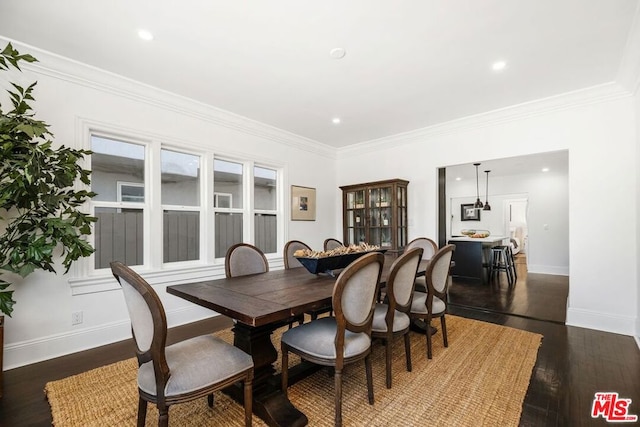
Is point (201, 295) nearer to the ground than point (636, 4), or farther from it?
nearer to the ground

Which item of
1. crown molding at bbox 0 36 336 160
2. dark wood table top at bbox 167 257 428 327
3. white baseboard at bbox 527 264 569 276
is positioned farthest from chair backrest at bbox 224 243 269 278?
white baseboard at bbox 527 264 569 276

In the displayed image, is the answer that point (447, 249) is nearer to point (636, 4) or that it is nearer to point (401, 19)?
point (401, 19)

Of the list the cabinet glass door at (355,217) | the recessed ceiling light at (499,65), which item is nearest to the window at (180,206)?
the cabinet glass door at (355,217)

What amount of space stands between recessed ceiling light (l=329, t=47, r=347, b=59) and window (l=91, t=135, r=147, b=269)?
234 centimetres

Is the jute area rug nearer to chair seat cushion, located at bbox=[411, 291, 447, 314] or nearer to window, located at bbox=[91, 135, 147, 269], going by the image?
chair seat cushion, located at bbox=[411, 291, 447, 314]

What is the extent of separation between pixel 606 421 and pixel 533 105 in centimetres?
331

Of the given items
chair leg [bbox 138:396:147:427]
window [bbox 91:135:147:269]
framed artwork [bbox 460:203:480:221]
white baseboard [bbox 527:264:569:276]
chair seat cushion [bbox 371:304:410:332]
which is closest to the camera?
chair leg [bbox 138:396:147:427]

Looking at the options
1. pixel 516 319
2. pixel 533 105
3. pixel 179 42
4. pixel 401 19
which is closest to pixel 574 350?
pixel 516 319

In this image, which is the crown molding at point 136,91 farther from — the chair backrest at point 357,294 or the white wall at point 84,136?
the chair backrest at point 357,294

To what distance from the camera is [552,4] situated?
2018mm

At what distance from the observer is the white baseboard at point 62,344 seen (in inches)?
97.6

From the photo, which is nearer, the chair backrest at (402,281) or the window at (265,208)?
the chair backrest at (402,281)

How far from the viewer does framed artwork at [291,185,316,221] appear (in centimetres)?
500

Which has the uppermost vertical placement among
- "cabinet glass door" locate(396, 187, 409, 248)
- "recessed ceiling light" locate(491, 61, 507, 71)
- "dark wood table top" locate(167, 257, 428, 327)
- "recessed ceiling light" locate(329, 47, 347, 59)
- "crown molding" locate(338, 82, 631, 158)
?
"recessed ceiling light" locate(329, 47, 347, 59)
